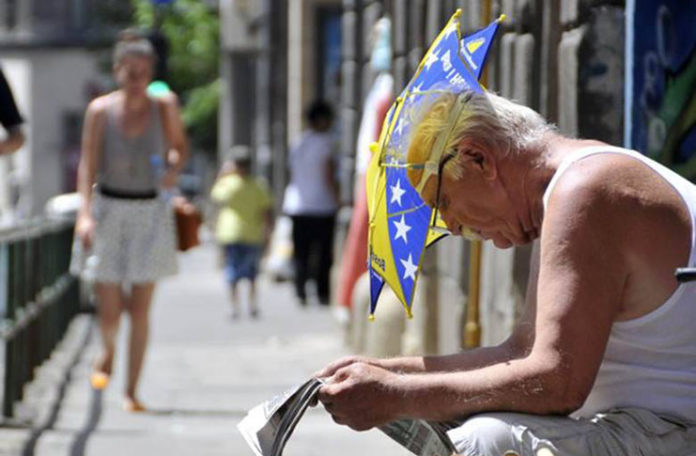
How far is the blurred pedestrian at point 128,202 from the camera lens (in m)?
9.17

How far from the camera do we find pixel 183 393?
998cm

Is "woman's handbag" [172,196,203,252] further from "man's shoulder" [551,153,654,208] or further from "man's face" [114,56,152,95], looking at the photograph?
"man's shoulder" [551,153,654,208]

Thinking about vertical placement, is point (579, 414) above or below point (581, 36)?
below

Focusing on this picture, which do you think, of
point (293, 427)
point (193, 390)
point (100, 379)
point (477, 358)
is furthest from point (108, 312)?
point (293, 427)

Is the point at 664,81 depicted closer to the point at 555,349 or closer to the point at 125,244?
the point at 555,349

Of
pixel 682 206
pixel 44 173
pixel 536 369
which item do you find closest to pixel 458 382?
pixel 536 369

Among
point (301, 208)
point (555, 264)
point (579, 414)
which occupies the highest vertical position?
point (555, 264)

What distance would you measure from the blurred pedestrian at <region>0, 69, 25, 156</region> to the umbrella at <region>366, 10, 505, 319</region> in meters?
3.57

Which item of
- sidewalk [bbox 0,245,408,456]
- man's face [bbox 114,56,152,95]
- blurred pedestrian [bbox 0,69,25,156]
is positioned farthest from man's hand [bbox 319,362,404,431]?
man's face [bbox 114,56,152,95]

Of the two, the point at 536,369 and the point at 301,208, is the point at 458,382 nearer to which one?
the point at 536,369

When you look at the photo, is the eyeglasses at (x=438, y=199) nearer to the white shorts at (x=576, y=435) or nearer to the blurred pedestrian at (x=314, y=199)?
the white shorts at (x=576, y=435)

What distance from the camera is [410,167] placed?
3818 millimetres

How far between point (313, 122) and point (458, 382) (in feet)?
44.8

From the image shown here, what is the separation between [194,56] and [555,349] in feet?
114
